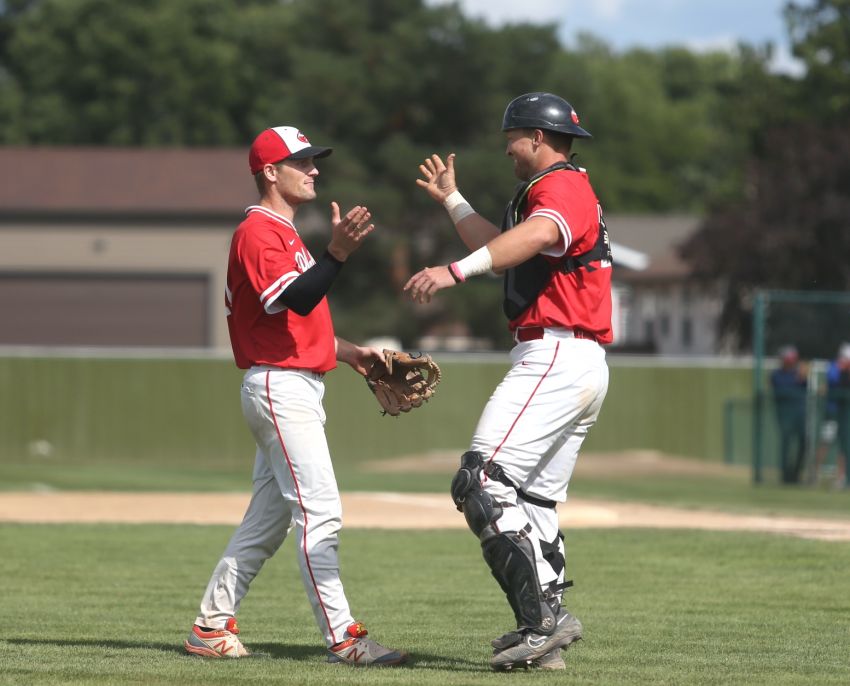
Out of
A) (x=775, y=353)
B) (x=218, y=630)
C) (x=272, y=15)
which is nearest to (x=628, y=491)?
(x=775, y=353)

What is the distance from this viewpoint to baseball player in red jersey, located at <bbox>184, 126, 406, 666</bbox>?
6430 millimetres

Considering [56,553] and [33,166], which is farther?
[33,166]

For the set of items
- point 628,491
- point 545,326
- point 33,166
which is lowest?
point 628,491

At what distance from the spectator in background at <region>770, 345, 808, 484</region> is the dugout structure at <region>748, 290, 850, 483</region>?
8 centimetres

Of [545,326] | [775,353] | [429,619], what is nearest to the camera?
[545,326]

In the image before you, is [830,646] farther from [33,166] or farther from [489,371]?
[33,166]

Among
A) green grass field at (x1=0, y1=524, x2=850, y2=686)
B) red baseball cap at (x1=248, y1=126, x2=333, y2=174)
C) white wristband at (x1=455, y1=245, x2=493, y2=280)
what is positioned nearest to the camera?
white wristband at (x1=455, y1=245, x2=493, y2=280)

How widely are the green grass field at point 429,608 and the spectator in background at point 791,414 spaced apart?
9582 mm

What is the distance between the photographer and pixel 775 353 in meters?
26.9

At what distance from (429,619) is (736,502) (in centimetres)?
1056

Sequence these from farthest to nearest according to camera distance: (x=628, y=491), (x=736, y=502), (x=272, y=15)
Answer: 1. (x=272, y=15)
2. (x=628, y=491)
3. (x=736, y=502)

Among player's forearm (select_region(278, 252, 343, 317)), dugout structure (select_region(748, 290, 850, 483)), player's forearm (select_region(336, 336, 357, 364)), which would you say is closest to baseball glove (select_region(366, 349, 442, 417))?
player's forearm (select_region(336, 336, 357, 364))

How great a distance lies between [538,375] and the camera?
642cm

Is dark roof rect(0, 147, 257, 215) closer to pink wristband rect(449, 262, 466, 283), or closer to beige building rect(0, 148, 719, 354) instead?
beige building rect(0, 148, 719, 354)
